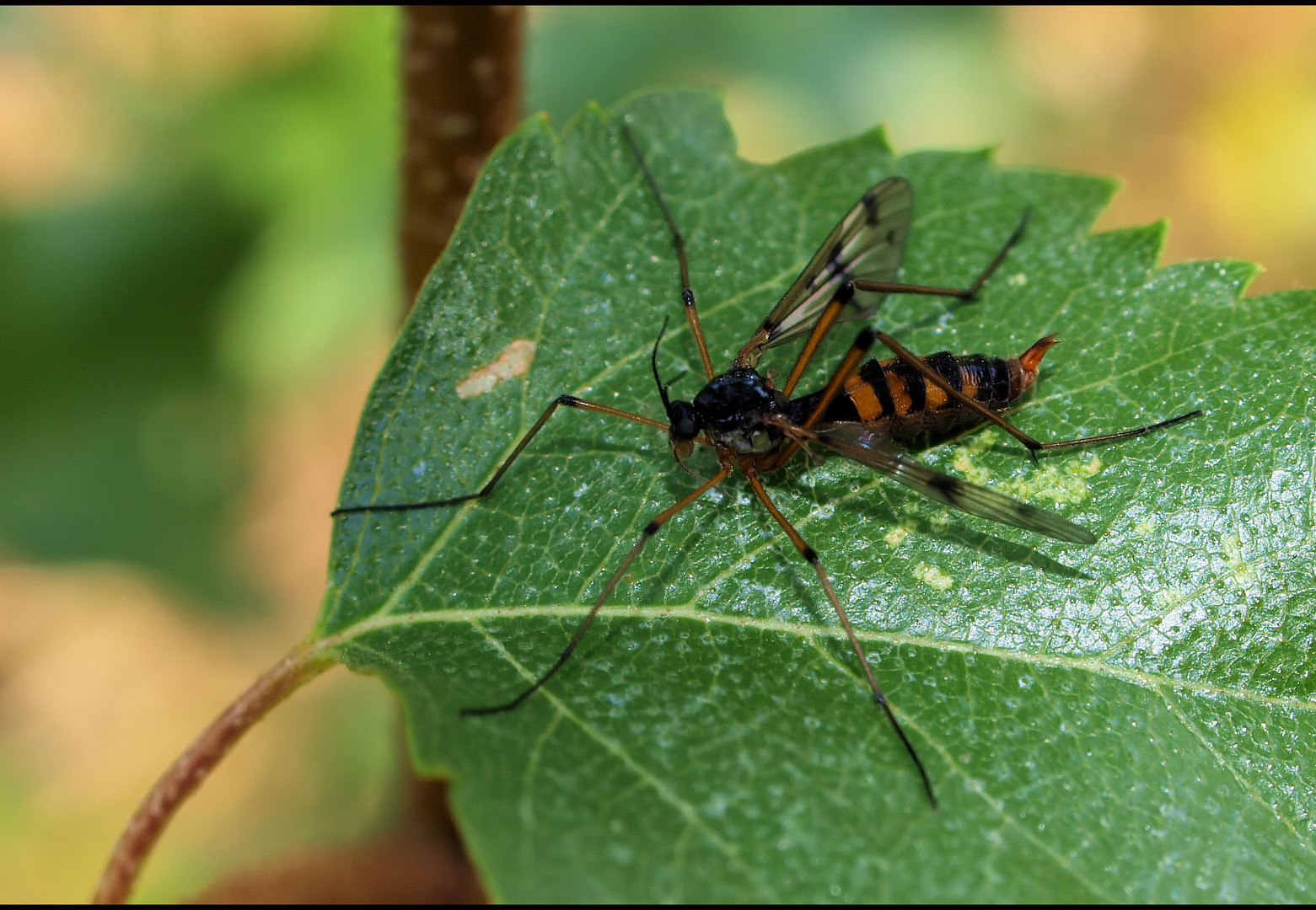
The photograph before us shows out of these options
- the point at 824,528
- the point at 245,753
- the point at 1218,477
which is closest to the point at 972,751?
the point at 824,528

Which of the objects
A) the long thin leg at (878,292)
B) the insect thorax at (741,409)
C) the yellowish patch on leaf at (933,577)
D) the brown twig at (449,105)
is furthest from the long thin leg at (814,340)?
the brown twig at (449,105)

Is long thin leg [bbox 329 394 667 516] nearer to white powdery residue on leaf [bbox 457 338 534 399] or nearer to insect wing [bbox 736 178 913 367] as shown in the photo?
white powdery residue on leaf [bbox 457 338 534 399]

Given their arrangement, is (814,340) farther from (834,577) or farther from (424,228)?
(424,228)

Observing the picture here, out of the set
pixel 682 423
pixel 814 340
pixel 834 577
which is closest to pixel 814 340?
pixel 814 340

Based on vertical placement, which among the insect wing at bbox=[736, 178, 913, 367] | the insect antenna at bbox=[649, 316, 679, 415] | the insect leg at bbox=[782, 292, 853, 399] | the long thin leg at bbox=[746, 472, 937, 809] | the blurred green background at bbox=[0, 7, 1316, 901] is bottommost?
the long thin leg at bbox=[746, 472, 937, 809]

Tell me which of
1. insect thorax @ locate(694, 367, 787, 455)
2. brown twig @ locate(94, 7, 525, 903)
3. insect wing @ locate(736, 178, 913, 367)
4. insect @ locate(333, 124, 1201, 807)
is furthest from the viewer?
insect wing @ locate(736, 178, 913, 367)

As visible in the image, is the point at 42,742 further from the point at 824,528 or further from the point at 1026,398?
the point at 1026,398

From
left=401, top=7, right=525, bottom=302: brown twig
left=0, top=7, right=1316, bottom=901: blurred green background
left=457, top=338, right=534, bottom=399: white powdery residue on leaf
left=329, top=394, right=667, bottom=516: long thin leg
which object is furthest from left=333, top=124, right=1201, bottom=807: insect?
left=0, top=7, right=1316, bottom=901: blurred green background
